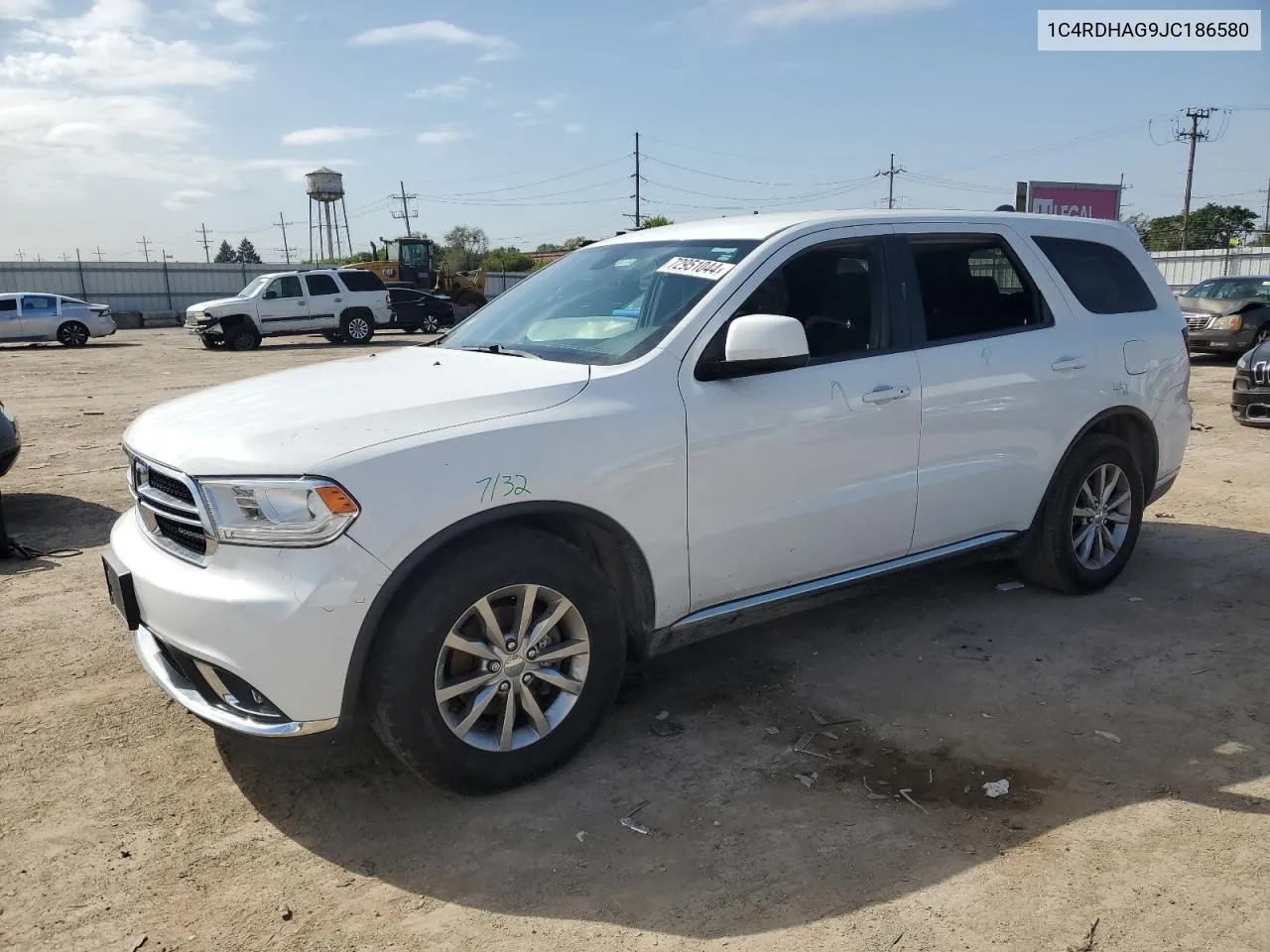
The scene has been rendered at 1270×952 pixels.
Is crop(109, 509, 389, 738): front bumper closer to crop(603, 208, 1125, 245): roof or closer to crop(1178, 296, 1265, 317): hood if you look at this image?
crop(603, 208, 1125, 245): roof

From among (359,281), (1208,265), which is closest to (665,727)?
(359,281)

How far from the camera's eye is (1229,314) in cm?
1608

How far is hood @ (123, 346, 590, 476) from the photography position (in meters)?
2.91

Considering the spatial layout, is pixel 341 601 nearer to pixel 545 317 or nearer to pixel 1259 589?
pixel 545 317

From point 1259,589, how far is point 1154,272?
68.1 inches

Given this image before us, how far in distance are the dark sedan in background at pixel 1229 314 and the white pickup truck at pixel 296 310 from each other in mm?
18376

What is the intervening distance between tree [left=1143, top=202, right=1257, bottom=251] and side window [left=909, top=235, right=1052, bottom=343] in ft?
251

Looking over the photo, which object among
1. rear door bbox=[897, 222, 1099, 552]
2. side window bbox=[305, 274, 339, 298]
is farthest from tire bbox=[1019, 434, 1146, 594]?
side window bbox=[305, 274, 339, 298]

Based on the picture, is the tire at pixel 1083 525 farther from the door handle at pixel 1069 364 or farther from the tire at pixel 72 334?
Answer: the tire at pixel 72 334

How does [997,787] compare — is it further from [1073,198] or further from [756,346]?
[1073,198]

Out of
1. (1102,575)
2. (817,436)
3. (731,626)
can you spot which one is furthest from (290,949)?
(1102,575)

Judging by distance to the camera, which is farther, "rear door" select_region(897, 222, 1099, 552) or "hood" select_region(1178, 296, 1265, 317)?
"hood" select_region(1178, 296, 1265, 317)

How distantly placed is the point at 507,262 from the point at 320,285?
4766cm

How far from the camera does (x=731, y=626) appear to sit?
3707mm
